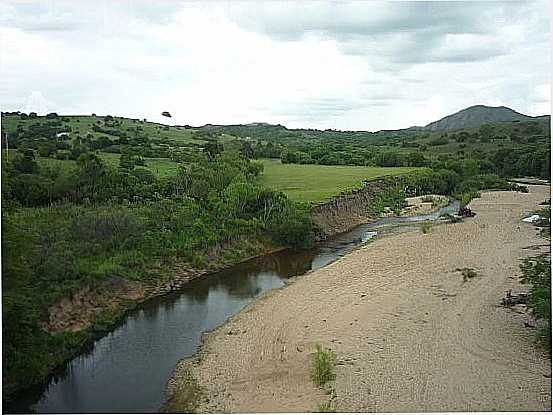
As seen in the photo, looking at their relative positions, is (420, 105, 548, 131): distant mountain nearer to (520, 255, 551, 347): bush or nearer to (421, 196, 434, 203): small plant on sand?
(421, 196, 434, 203): small plant on sand

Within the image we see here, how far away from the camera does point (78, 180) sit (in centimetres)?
1547

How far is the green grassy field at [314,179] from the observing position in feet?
65.2

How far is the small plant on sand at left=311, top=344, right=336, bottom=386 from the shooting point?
739 centimetres

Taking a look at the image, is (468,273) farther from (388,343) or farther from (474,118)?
(474,118)

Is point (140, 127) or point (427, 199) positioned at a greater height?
point (140, 127)

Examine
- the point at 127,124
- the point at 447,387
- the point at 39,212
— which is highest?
the point at 127,124

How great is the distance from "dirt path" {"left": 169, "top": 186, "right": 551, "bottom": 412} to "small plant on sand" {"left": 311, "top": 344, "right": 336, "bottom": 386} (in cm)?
11

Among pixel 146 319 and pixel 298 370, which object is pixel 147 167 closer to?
pixel 146 319

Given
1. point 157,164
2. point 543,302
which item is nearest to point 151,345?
point 543,302

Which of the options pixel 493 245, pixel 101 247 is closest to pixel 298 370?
pixel 101 247

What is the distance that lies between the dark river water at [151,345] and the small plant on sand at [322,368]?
79.6 inches

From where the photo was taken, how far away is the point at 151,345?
9.55 metres

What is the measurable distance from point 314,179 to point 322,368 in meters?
16.4

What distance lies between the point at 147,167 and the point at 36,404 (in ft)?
40.2
